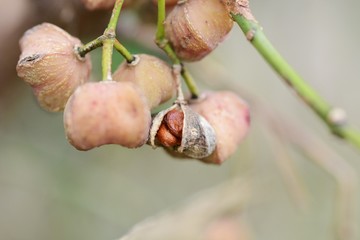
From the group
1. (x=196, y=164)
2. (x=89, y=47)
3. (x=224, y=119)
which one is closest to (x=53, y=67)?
(x=89, y=47)

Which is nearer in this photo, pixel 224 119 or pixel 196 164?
pixel 224 119

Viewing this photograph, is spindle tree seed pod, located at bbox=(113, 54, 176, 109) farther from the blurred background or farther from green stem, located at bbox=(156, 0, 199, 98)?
the blurred background

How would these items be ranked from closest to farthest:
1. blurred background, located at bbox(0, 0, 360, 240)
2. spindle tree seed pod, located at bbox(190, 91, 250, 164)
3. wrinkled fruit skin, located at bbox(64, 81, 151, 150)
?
wrinkled fruit skin, located at bbox(64, 81, 151, 150), spindle tree seed pod, located at bbox(190, 91, 250, 164), blurred background, located at bbox(0, 0, 360, 240)

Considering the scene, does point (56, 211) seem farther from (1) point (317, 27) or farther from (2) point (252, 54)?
(1) point (317, 27)

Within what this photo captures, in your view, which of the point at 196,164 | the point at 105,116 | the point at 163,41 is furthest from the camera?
the point at 196,164

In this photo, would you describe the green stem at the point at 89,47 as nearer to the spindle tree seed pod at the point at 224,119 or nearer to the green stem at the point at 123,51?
the green stem at the point at 123,51

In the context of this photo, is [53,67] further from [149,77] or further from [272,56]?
[272,56]

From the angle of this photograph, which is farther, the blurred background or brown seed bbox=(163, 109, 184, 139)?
the blurred background

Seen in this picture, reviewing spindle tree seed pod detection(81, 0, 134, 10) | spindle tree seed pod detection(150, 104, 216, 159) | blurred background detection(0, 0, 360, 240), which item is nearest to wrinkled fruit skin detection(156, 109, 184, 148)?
spindle tree seed pod detection(150, 104, 216, 159)
